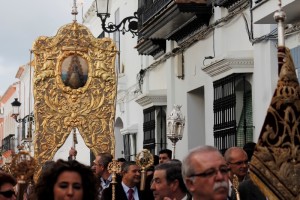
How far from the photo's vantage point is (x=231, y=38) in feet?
55.8

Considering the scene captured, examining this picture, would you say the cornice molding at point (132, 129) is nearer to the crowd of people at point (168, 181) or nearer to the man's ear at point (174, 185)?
the crowd of people at point (168, 181)

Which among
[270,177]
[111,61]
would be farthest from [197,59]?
[270,177]

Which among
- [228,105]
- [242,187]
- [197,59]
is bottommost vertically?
[242,187]

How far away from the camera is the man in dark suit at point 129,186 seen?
11727 millimetres

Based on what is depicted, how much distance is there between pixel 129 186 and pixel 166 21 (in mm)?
8648

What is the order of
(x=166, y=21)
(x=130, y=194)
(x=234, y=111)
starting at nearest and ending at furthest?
(x=130, y=194)
(x=234, y=111)
(x=166, y=21)

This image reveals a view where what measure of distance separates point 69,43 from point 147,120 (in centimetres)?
698

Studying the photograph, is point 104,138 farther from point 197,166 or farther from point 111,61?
point 197,166

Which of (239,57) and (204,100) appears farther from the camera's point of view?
(204,100)

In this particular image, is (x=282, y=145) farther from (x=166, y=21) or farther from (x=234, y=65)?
(x=166, y=21)

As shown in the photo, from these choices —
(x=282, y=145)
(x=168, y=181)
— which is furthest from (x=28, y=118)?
(x=282, y=145)

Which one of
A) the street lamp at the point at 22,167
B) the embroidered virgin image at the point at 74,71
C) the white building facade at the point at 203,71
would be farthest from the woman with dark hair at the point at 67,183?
the embroidered virgin image at the point at 74,71

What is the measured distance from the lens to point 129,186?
11867 mm

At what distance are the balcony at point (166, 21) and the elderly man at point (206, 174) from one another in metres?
13.1
